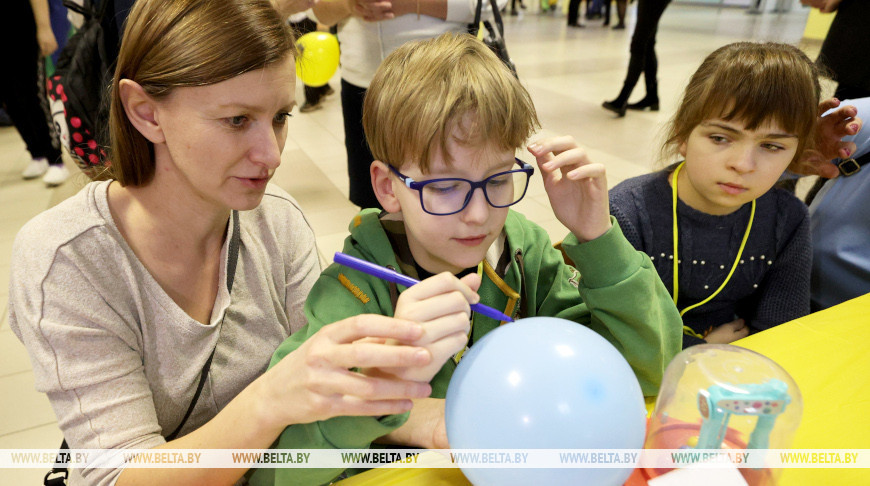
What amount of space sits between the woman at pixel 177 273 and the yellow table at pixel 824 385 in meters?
0.14

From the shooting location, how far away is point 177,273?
3.14 feet

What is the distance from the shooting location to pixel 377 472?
2.40 ft

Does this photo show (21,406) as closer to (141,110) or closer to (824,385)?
(141,110)

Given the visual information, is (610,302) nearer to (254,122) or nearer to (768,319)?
(254,122)

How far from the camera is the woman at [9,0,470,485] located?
0.75 meters

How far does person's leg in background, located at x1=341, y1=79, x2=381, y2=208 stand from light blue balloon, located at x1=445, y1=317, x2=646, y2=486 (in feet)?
4.37

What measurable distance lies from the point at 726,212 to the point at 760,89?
0.33 m

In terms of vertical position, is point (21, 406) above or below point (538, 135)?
below

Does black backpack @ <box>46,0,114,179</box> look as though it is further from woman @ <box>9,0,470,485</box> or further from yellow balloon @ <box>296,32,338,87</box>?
yellow balloon @ <box>296,32,338,87</box>

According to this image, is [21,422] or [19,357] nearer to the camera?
[21,422]

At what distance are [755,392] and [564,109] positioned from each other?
494 centimetres

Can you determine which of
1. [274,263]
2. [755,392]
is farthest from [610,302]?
[274,263]

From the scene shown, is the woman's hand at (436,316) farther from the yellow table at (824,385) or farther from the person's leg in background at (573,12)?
the person's leg in background at (573,12)

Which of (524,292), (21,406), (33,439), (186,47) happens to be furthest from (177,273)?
(21,406)
